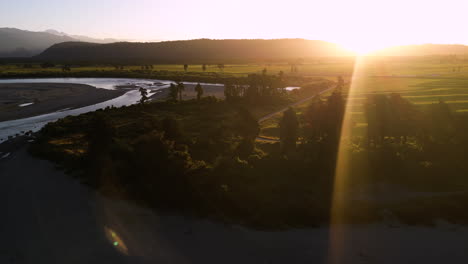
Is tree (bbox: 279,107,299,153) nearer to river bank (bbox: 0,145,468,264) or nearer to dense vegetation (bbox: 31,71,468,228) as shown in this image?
dense vegetation (bbox: 31,71,468,228)

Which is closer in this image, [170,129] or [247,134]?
[170,129]

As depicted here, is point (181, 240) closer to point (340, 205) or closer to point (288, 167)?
point (340, 205)

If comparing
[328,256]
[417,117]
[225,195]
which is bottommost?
[328,256]

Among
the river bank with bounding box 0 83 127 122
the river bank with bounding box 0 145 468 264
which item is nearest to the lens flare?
the river bank with bounding box 0 145 468 264

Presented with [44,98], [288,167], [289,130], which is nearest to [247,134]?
[289,130]

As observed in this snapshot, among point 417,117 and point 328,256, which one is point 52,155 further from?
point 417,117

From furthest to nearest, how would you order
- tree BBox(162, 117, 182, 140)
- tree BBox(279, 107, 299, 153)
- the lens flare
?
tree BBox(279, 107, 299, 153) → tree BBox(162, 117, 182, 140) → the lens flare

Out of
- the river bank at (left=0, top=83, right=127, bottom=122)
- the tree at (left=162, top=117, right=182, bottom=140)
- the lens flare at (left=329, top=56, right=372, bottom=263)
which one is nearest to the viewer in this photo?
the lens flare at (left=329, top=56, right=372, bottom=263)

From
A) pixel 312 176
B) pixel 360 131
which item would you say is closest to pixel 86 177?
pixel 312 176

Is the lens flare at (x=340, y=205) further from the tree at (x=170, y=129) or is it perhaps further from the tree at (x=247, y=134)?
the tree at (x=170, y=129)
